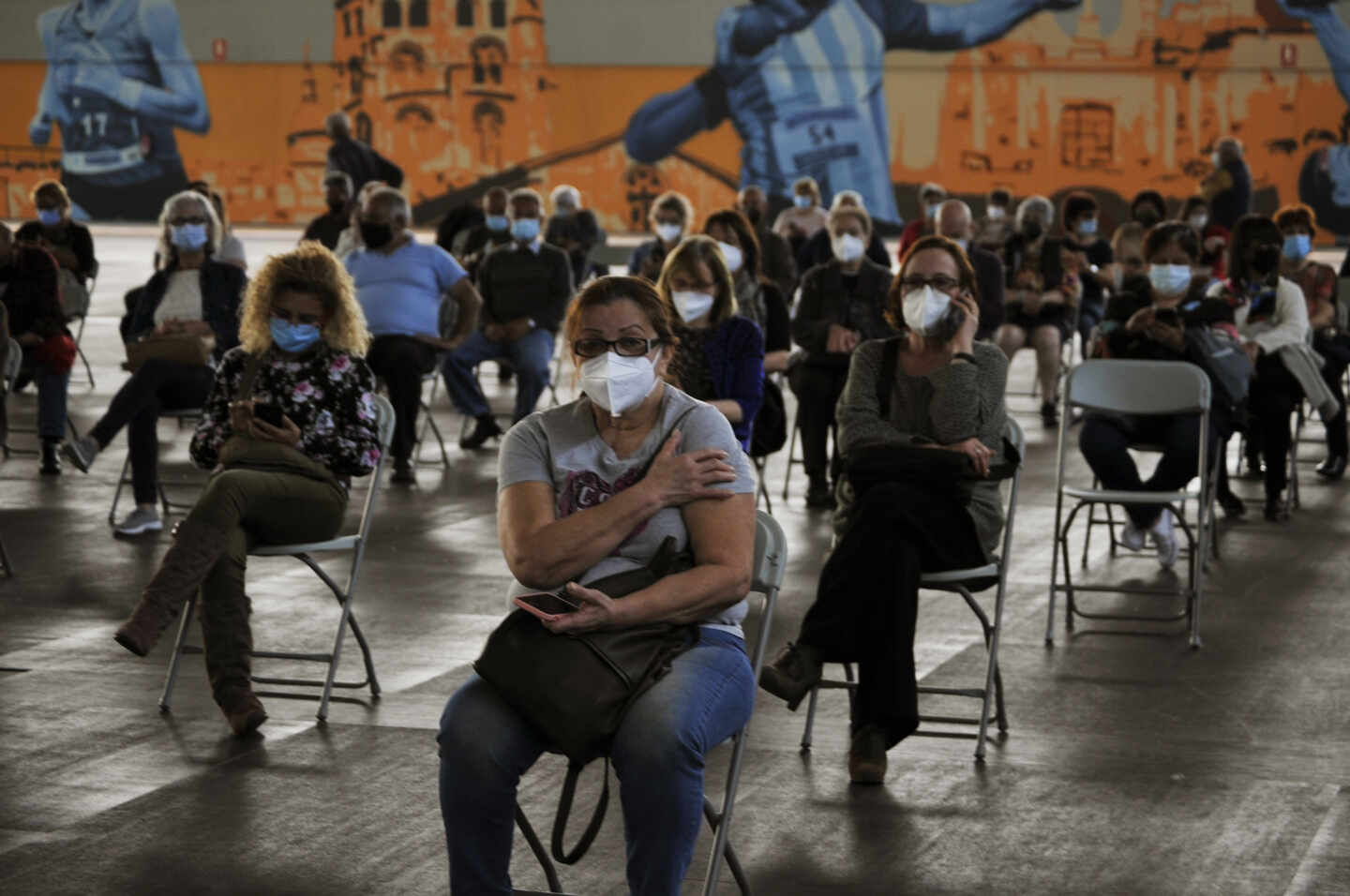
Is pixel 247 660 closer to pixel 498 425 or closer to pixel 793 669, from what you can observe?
pixel 793 669

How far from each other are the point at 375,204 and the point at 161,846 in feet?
22.1

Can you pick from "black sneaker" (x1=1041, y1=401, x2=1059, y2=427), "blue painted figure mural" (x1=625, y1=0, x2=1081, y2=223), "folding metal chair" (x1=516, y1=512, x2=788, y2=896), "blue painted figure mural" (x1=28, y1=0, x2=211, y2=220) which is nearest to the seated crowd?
"folding metal chair" (x1=516, y1=512, x2=788, y2=896)

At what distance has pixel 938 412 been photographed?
5992 millimetres

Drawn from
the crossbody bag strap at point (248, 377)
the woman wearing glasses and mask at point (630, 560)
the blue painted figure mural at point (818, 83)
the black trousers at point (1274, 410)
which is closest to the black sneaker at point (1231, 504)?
the black trousers at point (1274, 410)

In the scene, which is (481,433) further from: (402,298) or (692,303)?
(692,303)

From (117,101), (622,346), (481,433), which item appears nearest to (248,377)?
(622,346)

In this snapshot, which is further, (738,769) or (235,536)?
(235,536)

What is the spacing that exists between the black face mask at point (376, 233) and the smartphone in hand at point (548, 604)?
733cm

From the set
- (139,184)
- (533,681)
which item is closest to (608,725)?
(533,681)

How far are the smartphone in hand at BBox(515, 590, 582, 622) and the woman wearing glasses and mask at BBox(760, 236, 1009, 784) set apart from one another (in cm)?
142

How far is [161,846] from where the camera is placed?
484 centimetres

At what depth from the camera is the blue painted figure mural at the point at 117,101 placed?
3231cm

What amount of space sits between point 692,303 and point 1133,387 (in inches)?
69.3

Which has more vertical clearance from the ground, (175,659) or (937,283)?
(937,283)
